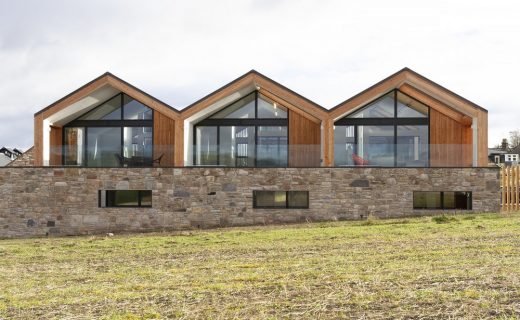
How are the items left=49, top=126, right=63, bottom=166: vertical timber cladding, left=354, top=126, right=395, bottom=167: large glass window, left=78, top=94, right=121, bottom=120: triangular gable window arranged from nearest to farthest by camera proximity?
1. left=354, top=126, right=395, bottom=167: large glass window
2. left=49, top=126, right=63, bottom=166: vertical timber cladding
3. left=78, top=94, right=121, bottom=120: triangular gable window

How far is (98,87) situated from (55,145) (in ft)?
10.3

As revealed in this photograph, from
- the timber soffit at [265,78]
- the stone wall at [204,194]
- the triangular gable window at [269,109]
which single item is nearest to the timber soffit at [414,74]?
the timber soffit at [265,78]

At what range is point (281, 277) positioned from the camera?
710 cm

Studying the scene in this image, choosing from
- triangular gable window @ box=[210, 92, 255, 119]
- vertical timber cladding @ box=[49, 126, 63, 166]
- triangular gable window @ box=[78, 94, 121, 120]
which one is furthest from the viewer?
triangular gable window @ box=[78, 94, 121, 120]

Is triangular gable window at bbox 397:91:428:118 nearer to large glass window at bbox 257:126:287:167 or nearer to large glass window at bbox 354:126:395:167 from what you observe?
large glass window at bbox 354:126:395:167

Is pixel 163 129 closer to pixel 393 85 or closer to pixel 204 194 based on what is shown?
pixel 204 194

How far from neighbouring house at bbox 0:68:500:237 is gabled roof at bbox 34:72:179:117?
0.04 m

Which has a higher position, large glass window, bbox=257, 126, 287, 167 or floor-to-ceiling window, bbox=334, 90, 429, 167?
floor-to-ceiling window, bbox=334, 90, 429, 167

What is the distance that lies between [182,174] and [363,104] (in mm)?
7451

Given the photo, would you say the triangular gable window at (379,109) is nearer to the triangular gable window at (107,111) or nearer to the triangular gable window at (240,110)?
the triangular gable window at (240,110)

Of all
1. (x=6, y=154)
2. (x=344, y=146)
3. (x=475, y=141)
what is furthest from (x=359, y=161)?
(x=6, y=154)

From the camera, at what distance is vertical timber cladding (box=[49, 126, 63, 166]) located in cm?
1816

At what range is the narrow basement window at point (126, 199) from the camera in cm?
1741

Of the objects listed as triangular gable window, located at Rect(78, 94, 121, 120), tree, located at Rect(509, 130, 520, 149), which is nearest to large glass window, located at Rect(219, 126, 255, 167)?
triangular gable window, located at Rect(78, 94, 121, 120)
